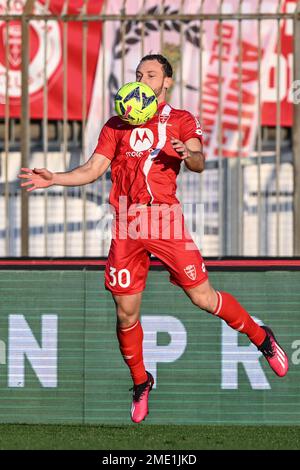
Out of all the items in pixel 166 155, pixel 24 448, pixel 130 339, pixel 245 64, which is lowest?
pixel 24 448

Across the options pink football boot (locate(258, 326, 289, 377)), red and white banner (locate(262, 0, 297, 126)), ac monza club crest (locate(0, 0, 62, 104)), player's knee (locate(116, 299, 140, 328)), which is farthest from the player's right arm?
red and white banner (locate(262, 0, 297, 126))

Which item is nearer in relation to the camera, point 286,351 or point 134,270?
point 134,270

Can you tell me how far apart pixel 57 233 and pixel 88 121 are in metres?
1.41

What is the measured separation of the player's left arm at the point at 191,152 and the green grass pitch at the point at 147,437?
5.39ft

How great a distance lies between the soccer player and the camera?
7.73m

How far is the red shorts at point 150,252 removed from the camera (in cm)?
775

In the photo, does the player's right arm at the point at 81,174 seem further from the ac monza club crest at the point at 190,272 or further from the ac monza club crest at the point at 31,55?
the ac monza club crest at the point at 31,55

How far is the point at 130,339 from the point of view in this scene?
26.8ft

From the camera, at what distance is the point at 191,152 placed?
740 cm

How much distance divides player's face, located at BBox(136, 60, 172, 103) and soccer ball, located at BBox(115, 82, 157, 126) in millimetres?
280

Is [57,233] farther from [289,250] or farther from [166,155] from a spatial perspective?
[166,155]

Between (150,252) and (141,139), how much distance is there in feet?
2.30

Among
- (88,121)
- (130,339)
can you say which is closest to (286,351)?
(130,339)

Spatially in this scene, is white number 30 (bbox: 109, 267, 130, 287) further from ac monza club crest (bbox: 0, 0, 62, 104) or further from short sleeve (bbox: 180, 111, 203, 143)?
ac monza club crest (bbox: 0, 0, 62, 104)
